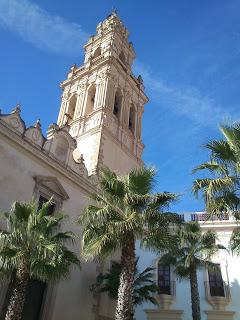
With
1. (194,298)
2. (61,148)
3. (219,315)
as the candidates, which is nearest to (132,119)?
(61,148)

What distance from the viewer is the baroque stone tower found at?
1048 inches

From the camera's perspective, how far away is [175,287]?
76.5ft

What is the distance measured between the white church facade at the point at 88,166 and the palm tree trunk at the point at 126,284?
18.6ft

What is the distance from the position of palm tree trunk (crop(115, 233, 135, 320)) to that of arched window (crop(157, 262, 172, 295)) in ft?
39.0

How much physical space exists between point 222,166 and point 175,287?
1433cm

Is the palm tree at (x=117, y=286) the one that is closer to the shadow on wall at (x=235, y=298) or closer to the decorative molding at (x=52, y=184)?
the decorative molding at (x=52, y=184)

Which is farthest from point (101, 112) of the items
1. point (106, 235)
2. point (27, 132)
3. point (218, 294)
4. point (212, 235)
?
point (106, 235)

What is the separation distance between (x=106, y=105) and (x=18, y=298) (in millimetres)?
19089

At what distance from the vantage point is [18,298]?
1144cm

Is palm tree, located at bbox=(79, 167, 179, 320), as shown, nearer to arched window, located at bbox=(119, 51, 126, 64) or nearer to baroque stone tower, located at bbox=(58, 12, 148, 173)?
baroque stone tower, located at bbox=(58, 12, 148, 173)

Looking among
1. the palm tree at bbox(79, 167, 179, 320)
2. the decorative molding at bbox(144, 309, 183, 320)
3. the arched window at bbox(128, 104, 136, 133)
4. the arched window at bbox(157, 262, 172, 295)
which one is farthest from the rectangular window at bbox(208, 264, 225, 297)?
the arched window at bbox(128, 104, 136, 133)

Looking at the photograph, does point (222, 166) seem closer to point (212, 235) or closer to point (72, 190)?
point (212, 235)

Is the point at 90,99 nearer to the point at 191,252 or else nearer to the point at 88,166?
the point at 88,166

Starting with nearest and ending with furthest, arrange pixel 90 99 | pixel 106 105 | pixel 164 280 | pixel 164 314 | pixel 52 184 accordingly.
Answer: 1. pixel 52 184
2. pixel 164 314
3. pixel 164 280
4. pixel 106 105
5. pixel 90 99
